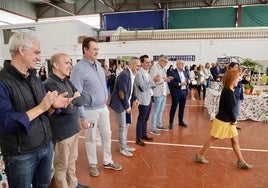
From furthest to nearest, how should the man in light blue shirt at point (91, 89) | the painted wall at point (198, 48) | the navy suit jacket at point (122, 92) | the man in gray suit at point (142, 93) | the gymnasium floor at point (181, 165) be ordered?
the painted wall at point (198, 48) < the man in gray suit at point (142, 93) < the navy suit jacket at point (122, 92) < the gymnasium floor at point (181, 165) < the man in light blue shirt at point (91, 89)

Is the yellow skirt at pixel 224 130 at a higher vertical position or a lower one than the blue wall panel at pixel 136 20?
lower

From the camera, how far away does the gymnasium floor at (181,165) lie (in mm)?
2594

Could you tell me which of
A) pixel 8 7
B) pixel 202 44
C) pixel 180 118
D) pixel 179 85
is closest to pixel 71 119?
pixel 179 85

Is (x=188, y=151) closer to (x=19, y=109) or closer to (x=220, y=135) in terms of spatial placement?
(x=220, y=135)

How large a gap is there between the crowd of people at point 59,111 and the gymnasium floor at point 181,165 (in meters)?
0.14

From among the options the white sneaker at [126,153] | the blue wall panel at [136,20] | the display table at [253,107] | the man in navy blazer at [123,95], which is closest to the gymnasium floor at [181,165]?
the white sneaker at [126,153]

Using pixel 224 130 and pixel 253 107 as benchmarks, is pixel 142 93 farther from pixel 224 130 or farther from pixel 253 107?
pixel 253 107

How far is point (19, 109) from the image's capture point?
1.33 metres

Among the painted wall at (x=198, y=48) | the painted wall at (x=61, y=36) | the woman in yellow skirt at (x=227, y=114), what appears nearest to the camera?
the woman in yellow skirt at (x=227, y=114)

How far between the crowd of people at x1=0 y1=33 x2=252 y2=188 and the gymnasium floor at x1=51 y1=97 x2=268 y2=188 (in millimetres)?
144

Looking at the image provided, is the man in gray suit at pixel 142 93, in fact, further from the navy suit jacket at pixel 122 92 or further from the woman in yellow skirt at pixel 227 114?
the woman in yellow skirt at pixel 227 114

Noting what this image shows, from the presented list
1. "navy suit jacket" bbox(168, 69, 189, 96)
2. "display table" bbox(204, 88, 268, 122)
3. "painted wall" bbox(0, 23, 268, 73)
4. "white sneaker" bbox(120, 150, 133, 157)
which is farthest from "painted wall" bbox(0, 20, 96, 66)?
"white sneaker" bbox(120, 150, 133, 157)

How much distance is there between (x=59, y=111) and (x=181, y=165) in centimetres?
202

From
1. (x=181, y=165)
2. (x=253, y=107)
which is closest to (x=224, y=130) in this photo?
(x=181, y=165)
